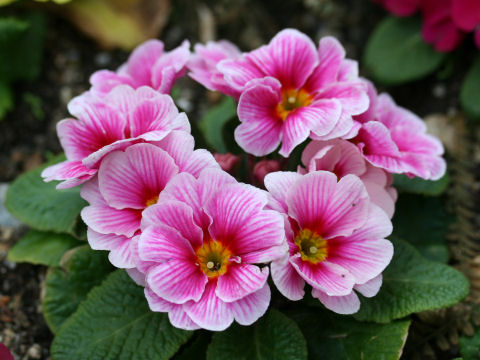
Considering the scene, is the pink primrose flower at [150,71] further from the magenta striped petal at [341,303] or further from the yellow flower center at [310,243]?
the magenta striped petal at [341,303]

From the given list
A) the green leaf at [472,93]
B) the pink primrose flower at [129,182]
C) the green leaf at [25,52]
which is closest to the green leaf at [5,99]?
the green leaf at [25,52]

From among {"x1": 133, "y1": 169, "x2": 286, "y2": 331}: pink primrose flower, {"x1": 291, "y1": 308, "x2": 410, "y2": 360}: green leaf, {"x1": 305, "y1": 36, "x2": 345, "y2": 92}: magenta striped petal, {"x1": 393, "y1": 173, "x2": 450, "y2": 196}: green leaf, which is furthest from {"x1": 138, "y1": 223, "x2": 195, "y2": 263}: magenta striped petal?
{"x1": 393, "y1": 173, "x2": 450, "y2": 196}: green leaf

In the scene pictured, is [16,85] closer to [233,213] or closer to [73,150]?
[73,150]

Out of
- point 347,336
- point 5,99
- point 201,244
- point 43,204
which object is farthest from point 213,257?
point 5,99

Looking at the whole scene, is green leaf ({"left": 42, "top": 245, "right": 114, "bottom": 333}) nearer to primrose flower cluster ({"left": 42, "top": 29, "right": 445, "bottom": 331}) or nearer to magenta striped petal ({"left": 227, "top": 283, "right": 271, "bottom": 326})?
primrose flower cluster ({"left": 42, "top": 29, "right": 445, "bottom": 331})

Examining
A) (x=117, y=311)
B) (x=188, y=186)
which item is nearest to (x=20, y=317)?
(x=117, y=311)

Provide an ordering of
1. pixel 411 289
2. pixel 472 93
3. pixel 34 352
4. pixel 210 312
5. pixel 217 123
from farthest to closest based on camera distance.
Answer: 1. pixel 472 93
2. pixel 217 123
3. pixel 34 352
4. pixel 411 289
5. pixel 210 312

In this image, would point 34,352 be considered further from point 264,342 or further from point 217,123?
point 217,123
